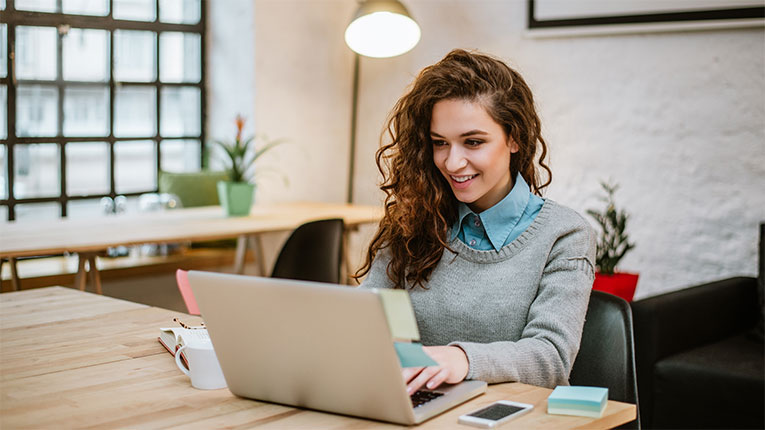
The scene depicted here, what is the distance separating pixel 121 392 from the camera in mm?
1446

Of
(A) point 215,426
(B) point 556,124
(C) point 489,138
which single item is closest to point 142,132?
(B) point 556,124

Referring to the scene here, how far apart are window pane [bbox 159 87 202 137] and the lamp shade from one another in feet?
4.62

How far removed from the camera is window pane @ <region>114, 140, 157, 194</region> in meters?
4.85

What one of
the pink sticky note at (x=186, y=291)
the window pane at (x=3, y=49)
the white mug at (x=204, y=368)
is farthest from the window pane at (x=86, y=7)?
the white mug at (x=204, y=368)

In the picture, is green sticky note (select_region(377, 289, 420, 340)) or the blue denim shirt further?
the blue denim shirt

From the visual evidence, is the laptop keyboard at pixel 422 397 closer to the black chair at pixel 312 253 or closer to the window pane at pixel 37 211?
the black chair at pixel 312 253

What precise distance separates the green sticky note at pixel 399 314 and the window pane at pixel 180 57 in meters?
4.15

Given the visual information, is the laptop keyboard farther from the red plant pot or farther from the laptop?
the red plant pot

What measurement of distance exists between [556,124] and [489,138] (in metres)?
2.83

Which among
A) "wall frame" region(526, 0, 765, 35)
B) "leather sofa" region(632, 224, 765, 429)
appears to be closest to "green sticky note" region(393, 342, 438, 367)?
"leather sofa" region(632, 224, 765, 429)

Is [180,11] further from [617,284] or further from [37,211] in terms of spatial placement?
[617,284]

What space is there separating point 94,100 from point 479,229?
3401 millimetres

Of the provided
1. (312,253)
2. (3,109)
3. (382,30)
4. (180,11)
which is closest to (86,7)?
(180,11)

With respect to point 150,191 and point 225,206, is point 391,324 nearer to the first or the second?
point 225,206
